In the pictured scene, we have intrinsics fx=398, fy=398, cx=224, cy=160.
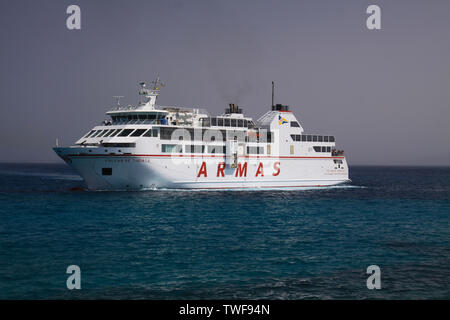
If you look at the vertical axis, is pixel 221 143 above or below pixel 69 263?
above

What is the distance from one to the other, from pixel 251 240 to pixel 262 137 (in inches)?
1150

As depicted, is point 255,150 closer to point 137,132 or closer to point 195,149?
point 195,149

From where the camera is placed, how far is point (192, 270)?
50.7ft

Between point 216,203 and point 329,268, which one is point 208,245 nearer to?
point 329,268

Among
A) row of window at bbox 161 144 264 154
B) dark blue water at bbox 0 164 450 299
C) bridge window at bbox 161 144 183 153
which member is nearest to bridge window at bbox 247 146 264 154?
row of window at bbox 161 144 264 154

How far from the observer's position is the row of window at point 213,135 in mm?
41812

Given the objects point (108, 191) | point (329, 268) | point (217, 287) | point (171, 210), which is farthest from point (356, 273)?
point (108, 191)

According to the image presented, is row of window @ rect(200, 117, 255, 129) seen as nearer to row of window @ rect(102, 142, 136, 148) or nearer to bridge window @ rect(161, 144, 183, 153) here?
bridge window @ rect(161, 144, 183, 153)

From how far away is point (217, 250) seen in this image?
1886 cm

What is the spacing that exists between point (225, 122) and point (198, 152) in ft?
19.1

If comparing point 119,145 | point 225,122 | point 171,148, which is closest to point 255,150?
point 225,122

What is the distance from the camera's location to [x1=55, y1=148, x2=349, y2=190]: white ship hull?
3872 cm

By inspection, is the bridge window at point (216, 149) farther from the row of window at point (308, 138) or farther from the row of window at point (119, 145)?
the row of window at point (308, 138)
